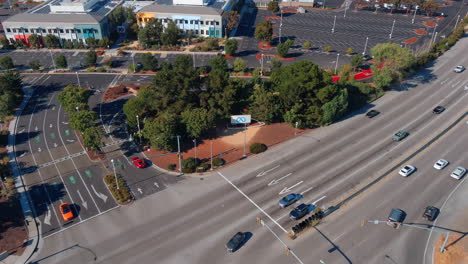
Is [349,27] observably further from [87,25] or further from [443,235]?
[443,235]

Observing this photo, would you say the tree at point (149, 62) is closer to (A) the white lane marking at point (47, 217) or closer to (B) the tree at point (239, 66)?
(B) the tree at point (239, 66)

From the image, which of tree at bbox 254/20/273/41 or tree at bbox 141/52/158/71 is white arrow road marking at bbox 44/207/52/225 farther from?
tree at bbox 254/20/273/41

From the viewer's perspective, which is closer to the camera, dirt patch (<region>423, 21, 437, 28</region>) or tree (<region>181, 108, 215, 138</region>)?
tree (<region>181, 108, 215, 138</region>)

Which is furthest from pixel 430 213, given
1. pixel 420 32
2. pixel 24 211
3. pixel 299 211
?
pixel 420 32

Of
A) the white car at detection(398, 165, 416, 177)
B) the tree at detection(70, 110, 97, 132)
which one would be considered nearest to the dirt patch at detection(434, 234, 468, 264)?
the white car at detection(398, 165, 416, 177)

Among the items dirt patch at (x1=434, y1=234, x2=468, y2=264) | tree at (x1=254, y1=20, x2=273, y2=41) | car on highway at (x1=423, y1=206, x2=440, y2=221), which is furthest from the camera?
tree at (x1=254, y1=20, x2=273, y2=41)

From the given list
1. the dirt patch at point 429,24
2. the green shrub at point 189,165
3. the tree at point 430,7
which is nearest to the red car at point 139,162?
the green shrub at point 189,165
